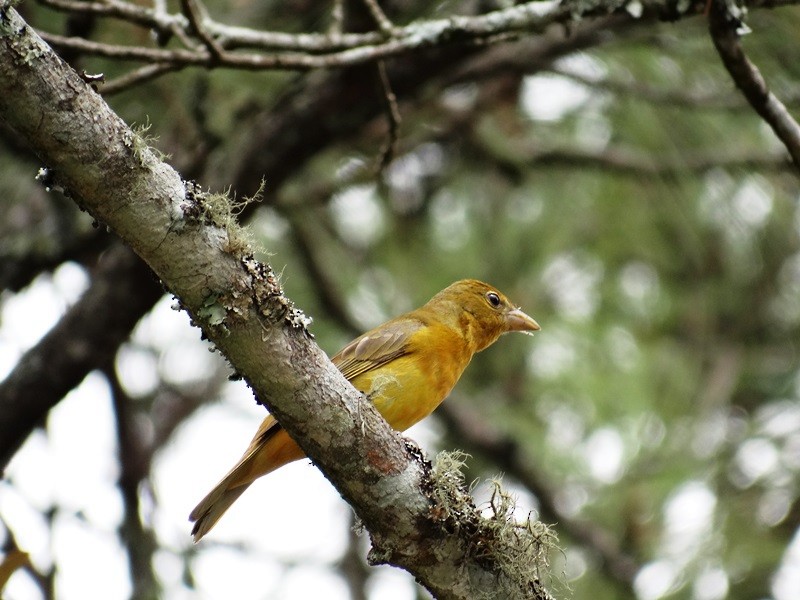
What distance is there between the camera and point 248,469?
162 inches

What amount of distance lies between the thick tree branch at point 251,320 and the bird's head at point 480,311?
1.95m

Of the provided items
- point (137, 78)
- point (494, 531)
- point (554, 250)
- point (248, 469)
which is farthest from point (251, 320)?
point (554, 250)

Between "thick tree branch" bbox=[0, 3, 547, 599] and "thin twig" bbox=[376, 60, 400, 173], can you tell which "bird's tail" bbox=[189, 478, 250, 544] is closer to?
"thick tree branch" bbox=[0, 3, 547, 599]

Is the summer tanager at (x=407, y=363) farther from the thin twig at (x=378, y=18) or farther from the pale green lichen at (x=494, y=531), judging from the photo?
the thin twig at (x=378, y=18)

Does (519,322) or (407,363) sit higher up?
(407,363)

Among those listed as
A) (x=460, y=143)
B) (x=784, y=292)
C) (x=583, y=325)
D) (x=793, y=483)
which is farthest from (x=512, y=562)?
A: (x=784, y=292)

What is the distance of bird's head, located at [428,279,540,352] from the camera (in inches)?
196

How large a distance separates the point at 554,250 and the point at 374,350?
283 cm

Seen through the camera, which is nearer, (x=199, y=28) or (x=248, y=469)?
(x=199, y=28)

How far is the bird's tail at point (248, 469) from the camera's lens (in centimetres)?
400

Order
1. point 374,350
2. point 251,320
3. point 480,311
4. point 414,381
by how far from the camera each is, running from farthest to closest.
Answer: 1. point 480,311
2. point 374,350
3. point 414,381
4. point 251,320

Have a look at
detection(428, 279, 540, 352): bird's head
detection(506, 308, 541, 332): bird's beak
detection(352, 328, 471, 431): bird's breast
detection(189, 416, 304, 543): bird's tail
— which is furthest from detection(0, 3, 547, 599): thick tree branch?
detection(506, 308, 541, 332): bird's beak

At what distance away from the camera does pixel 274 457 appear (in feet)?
13.3

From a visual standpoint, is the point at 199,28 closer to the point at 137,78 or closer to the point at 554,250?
the point at 137,78
